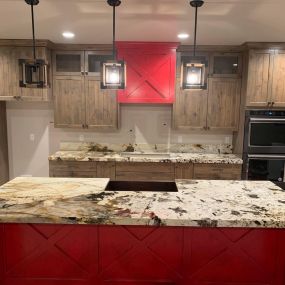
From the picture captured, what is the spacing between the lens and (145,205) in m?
2.04

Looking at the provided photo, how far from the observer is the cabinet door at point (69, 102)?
4098 mm

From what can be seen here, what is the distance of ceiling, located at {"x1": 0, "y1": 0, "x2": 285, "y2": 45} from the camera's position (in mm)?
2379

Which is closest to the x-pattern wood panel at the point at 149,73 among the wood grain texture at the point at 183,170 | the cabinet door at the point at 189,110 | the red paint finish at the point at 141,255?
the cabinet door at the point at 189,110

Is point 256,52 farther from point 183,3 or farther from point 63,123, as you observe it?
point 63,123

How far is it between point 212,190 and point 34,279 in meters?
1.60

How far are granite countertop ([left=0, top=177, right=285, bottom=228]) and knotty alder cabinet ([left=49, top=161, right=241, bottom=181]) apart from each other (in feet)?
4.47

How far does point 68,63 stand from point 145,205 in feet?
9.55

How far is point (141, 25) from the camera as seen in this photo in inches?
119

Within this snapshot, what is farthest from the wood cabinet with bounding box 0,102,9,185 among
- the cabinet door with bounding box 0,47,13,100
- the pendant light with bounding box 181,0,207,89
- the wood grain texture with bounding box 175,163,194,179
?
the pendant light with bounding box 181,0,207,89

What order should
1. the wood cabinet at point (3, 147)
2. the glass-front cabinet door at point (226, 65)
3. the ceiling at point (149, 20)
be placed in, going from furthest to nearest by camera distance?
the wood cabinet at point (3, 147) → the glass-front cabinet door at point (226, 65) → the ceiling at point (149, 20)

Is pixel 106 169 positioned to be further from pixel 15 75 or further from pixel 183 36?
pixel 183 36

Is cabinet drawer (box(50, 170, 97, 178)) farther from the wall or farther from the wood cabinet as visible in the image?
the wood cabinet

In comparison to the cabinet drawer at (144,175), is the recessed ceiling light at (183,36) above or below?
above

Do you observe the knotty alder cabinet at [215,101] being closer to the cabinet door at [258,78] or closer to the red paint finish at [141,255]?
the cabinet door at [258,78]
